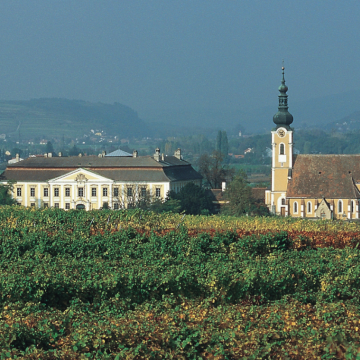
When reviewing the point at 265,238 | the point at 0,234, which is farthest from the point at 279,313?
the point at 0,234

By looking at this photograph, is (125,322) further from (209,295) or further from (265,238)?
(265,238)

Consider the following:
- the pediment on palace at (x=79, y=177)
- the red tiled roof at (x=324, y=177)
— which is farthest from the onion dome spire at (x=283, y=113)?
the pediment on palace at (x=79, y=177)

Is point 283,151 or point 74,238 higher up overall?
point 283,151

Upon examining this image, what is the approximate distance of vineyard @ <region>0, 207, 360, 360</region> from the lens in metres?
17.0

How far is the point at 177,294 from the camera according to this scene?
2409 cm

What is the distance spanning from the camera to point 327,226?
42375mm

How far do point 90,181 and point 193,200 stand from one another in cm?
1467

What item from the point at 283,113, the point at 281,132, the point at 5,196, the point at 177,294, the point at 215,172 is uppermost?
the point at 283,113

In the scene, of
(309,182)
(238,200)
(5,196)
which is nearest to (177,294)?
(238,200)

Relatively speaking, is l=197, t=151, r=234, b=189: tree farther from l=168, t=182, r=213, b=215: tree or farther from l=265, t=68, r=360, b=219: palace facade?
l=168, t=182, r=213, b=215: tree

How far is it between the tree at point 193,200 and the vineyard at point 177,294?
36899mm

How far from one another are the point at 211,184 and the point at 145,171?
584 inches

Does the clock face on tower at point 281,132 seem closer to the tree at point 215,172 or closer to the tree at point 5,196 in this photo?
the tree at point 215,172

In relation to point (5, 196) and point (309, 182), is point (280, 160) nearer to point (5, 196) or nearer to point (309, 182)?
point (309, 182)
